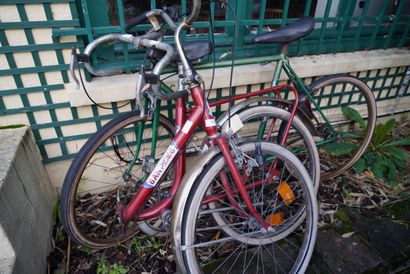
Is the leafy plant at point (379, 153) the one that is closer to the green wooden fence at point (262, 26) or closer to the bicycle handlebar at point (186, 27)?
the green wooden fence at point (262, 26)

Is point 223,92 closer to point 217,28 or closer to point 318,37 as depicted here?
point 217,28

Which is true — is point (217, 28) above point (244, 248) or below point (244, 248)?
above

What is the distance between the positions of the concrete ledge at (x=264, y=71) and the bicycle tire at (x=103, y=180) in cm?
28

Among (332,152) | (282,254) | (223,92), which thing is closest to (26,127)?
(223,92)

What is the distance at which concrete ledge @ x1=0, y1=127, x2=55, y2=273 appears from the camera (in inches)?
56.0

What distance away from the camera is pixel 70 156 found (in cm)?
221

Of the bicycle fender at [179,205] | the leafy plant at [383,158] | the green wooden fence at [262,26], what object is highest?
the green wooden fence at [262,26]

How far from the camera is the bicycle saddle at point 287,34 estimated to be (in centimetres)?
193

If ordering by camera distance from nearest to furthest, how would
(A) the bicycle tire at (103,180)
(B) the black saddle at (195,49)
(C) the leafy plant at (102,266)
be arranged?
(B) the black saddle at (195,49), (A) the bicycle tire at (103,180), (C) the leafy plant at (102,266)

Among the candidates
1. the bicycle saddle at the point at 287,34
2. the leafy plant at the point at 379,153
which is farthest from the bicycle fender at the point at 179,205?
the leafy plant at the point at 379,153

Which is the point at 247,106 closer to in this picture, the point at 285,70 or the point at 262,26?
the point at 285,70

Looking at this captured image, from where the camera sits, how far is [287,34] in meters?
1.94

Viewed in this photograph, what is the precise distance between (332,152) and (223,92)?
3.90ft

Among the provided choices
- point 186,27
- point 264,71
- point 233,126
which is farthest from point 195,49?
point 264,71
